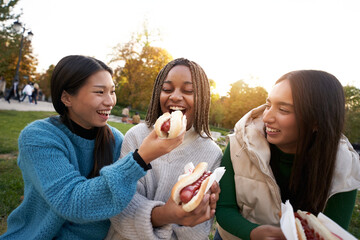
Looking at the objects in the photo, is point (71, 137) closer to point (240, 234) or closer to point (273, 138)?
point (240, 234)

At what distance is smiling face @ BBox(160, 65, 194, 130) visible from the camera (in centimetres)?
206

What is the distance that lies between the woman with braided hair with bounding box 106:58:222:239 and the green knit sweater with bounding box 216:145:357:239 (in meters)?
0.16

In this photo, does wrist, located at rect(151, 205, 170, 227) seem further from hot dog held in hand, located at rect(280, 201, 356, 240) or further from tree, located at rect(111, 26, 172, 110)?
tree, located at rect(111, 26, 172, 110)

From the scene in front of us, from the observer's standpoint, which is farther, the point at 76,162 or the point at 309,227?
the point at 76,162

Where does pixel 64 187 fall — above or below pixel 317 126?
below

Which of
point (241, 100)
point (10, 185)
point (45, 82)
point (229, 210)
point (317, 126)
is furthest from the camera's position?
point (45, 82)

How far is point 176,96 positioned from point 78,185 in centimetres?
108

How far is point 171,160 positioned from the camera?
6.91 feet

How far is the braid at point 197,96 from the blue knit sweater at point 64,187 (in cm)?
71

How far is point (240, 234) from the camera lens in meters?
1.83

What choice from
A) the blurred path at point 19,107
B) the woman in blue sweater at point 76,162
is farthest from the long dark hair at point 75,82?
the blurred path at point 19,107

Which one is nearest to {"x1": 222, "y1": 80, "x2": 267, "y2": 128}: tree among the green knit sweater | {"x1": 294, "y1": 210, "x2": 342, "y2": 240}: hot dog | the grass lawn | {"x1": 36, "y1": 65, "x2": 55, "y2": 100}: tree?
the grass lawn

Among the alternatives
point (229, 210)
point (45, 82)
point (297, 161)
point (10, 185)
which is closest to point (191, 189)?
point (229, 210)

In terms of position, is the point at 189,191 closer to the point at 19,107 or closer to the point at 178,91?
the point at 178,91
